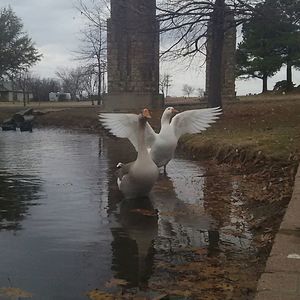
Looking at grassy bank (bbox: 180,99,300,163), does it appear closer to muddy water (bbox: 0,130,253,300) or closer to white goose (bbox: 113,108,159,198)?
muddy water (bbox: 0,130,253,300)

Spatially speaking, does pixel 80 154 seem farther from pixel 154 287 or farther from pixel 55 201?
pixel 154 287

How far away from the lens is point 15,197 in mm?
10047

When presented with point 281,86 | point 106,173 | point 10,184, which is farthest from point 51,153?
point 281,86

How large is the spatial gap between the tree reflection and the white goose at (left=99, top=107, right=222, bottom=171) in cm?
195

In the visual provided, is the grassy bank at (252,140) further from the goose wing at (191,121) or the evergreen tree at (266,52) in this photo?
the evergreen tree at (266,52)

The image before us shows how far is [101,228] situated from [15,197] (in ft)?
9.53

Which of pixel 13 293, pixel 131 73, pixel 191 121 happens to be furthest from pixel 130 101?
pixel 13 293

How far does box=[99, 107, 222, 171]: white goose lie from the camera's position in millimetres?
11383

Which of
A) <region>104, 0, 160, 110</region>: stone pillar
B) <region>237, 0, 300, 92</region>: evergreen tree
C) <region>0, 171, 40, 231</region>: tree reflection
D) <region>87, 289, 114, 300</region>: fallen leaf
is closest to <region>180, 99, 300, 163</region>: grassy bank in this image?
<region>0, 171, 40, 231</region>: tree reflection

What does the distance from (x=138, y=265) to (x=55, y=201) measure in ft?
12.6

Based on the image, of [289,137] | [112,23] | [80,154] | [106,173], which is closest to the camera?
[106,173]

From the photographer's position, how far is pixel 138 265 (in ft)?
19.9

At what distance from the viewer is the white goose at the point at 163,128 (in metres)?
11.4

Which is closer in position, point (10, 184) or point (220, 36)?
point (10, 184)
